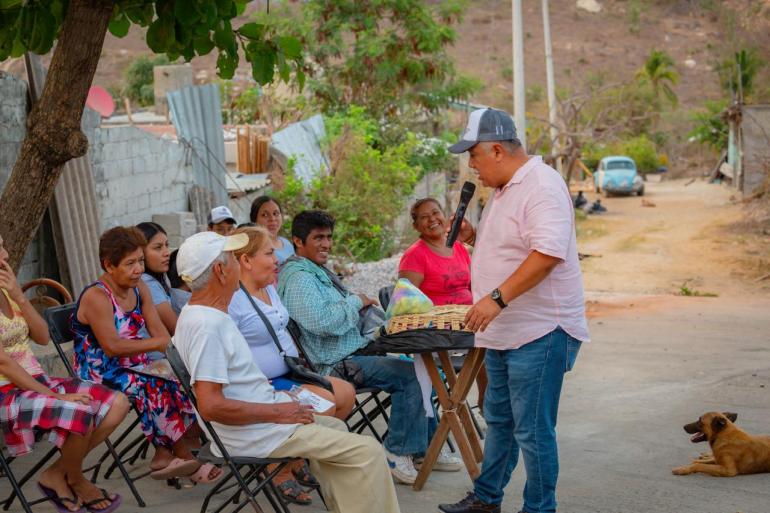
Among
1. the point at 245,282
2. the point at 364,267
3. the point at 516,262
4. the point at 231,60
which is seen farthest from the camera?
the point at 364,267

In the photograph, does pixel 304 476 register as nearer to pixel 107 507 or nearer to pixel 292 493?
pixel 292 493

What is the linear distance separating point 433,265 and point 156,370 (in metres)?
1.82

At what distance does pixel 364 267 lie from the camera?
13562 millimetres

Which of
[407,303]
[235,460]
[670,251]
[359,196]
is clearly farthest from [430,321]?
[670,251]

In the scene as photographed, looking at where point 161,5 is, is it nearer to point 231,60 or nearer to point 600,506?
point 231,60

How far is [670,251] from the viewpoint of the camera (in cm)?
2231

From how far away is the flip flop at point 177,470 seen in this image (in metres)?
5.05

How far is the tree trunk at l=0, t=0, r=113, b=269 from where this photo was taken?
5.27 metres

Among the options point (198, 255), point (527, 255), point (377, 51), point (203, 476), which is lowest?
point (203, 476)

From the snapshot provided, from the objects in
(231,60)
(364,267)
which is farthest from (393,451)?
(364,267)

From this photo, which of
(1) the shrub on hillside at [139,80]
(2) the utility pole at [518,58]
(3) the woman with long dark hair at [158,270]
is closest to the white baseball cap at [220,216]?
(3) the woman with long dark hair at [158,270]

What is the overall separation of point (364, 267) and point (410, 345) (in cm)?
855

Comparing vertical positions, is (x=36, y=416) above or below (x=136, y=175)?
below

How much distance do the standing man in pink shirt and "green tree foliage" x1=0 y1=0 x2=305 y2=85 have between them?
1604 mm
